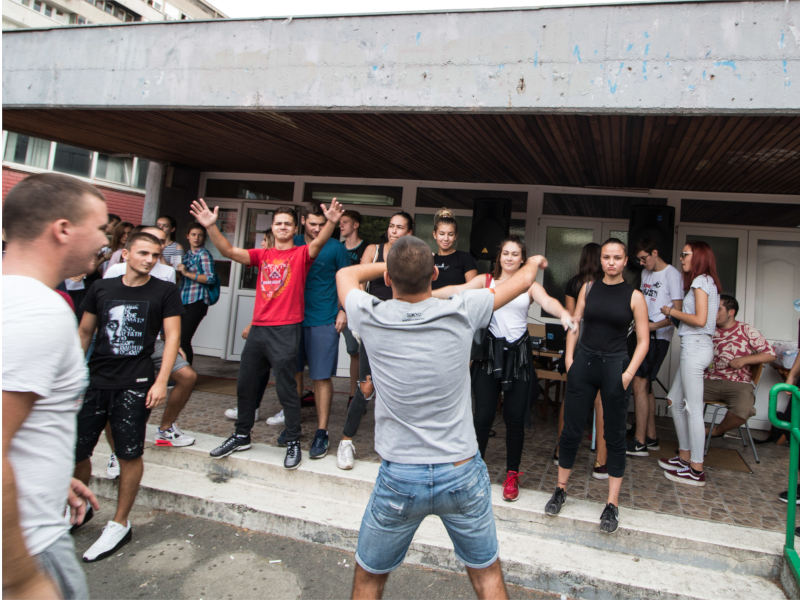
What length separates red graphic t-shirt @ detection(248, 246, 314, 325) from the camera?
4047 millimetres

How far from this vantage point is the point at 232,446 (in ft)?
13.4

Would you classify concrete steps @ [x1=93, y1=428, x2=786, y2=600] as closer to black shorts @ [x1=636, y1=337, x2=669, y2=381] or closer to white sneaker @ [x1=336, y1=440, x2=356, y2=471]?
white sneaker @ [x1=336, y1=440, x2=356, y2=471]

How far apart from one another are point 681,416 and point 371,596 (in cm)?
355

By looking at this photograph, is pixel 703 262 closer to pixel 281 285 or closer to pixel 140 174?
pixel 281 285

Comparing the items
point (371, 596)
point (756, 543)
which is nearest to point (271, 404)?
point (371, 596)

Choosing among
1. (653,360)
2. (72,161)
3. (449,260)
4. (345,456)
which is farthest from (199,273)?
(72,161)

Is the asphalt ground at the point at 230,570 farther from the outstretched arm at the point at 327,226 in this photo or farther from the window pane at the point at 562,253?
the window pane at the point at 562,253

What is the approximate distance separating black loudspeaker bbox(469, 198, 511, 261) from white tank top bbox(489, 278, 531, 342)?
9.54 feet

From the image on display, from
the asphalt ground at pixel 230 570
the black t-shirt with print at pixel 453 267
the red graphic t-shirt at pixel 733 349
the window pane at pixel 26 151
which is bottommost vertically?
the asphalt ground at pixel 230 570

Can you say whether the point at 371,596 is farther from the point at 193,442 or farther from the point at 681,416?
the point at 681,416

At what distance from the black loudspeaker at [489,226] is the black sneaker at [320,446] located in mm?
3339

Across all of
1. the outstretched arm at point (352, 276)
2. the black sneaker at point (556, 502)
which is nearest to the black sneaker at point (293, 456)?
the black sneaker at point (556, 502)

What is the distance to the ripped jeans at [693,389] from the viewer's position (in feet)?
13.7

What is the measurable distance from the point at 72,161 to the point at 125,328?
1949cm
